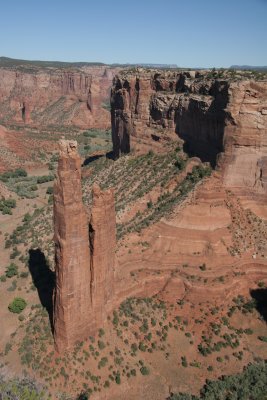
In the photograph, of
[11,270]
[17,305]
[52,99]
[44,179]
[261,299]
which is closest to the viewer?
[261,299]

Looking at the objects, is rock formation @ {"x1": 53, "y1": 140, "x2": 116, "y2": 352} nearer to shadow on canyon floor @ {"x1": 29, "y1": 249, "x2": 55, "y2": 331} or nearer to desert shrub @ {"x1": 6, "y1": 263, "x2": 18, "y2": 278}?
shadow on canyon floor @ {"x1": 29, "y1": 249, "x2": 55, "y2": 331}

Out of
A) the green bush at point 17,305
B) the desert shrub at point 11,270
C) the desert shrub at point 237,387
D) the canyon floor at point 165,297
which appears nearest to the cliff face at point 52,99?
the desert shrub at point 11,270

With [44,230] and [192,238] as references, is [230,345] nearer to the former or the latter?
[192,238]

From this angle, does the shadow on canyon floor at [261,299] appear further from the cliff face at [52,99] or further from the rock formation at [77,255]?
the cliff face at [52,99]

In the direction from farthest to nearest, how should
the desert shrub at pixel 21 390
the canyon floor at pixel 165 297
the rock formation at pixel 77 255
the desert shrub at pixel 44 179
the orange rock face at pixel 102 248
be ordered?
the desert shrub at pixel 44 179 → the canyon floor at pixel 165 297 → the orange rock face at pixel 102 248 → the desert shrub at pixel 21 390 → the rock formation at pixel 77 255

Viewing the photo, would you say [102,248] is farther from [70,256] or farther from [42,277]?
[42,277]

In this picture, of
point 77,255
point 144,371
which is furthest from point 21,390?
point 77,255

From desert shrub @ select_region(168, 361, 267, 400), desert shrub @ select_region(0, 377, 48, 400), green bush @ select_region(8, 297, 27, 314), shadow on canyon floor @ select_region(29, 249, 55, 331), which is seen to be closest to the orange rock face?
shadow on canyon floor @ select_region(29, 249, 55, 331)
